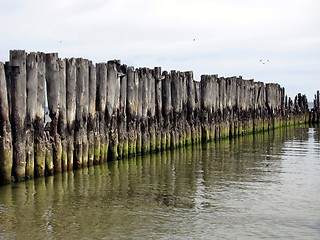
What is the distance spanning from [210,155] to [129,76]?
3456 millimetres

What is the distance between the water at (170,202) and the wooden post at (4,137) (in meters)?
0.37

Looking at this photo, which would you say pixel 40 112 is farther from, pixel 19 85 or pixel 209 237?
pixel 209 237

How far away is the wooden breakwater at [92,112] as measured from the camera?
11820mm

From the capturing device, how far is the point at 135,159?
1583 centimetres

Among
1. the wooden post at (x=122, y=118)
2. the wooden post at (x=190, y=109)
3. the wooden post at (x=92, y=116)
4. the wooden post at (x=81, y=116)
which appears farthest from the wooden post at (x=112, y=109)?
the wooden post at (x=190, y=109)

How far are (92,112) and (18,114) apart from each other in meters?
2.85

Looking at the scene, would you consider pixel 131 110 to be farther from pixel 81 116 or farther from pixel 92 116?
pixel 81 116

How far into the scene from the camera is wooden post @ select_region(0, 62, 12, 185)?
37.3ft

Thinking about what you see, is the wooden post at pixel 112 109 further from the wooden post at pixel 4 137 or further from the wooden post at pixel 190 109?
the wooden post at pixel 190 109

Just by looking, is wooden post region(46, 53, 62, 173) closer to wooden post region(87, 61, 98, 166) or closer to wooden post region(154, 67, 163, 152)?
wooden post region(87, 61, 98, 166)

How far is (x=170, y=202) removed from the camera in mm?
10039

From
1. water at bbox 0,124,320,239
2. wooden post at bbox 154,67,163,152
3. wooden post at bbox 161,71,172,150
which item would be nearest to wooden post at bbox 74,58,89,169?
water at bbox 0,124,320,239

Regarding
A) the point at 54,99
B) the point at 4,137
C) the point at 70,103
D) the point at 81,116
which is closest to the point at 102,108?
the point at 81,116

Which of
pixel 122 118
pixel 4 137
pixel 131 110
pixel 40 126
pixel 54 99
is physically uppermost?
pixel 54 99
